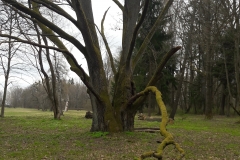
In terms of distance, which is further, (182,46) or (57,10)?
(182,46)

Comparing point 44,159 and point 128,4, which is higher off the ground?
point 128,4

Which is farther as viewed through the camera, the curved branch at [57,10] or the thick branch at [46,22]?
the curved branch at [57,10]

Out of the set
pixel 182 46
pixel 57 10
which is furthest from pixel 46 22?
pixel 182 46

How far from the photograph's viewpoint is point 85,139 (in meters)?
9.59

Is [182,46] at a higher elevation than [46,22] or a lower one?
higher

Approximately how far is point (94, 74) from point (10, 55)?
15610 mm

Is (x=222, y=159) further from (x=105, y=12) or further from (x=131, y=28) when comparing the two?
(x=105, y=12)

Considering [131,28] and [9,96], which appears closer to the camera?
[131,28]

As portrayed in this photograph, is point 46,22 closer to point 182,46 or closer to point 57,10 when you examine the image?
point 57,10

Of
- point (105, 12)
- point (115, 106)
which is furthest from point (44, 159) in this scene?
point (105, 12)

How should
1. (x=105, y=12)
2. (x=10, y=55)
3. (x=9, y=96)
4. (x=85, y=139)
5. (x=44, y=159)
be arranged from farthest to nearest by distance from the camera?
(x=9, y=96) → (x=10, y=55) → (x=105, y=12) → (x=85, y=139) → (x=44, y=159)

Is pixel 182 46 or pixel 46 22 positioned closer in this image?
pixel 46 22

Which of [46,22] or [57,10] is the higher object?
[57,10]

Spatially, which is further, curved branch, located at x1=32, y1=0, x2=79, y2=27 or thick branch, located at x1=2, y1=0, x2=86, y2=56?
curved branch, located at x1=32, y1=0, x2=79, y2=27
